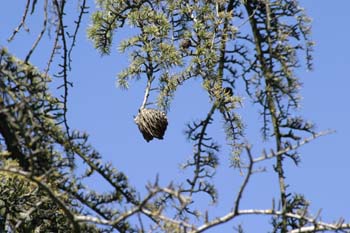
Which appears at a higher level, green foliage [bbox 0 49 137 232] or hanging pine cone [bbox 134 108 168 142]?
hanging pine cone [bbox 134 108 168 142]

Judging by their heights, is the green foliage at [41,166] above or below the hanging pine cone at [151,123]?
below

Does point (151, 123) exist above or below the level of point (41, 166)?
above

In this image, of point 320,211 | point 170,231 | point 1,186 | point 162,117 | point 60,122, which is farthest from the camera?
point 162,117

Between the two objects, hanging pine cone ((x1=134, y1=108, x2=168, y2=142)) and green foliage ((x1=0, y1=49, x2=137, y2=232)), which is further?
hanging pine cone ((x1=134, y1=108, x2=168, y2=142))

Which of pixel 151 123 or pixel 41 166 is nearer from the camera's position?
pixel 41 166

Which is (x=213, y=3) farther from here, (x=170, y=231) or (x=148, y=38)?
(x=170, y=231)

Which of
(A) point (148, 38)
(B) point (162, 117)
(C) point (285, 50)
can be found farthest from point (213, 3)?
(C) point (285, 50)

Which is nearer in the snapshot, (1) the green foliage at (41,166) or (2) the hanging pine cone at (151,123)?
(1) the green foliage at (41,166)

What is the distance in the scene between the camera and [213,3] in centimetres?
320

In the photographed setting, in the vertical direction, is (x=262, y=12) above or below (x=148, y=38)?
below

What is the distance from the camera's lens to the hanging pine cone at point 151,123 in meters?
2.86

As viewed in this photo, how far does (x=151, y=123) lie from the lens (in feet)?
9.39

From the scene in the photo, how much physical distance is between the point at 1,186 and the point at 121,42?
1177 mm

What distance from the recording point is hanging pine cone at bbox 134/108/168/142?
286 centimetres
